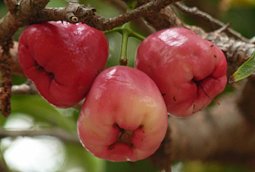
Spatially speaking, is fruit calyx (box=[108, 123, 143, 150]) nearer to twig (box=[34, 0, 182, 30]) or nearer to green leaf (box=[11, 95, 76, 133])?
twig (box=[34, 0, 182, 30])

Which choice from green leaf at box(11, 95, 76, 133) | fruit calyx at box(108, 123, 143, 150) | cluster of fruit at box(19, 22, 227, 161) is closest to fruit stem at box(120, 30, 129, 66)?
cluster of fruit at box(19, 22, 227, 161)

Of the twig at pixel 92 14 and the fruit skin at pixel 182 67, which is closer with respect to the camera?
the twig at pixel 92 14

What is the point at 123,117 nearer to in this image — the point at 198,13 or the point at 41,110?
the point at 198,13

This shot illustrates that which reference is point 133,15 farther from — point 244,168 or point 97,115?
point 244,168

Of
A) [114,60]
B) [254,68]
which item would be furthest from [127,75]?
[114,60]

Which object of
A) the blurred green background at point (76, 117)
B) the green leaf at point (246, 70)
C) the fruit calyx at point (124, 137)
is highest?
the green leaf at point (246, 70)

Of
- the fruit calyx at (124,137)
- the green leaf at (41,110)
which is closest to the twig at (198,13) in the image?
the fruit calyx at (124,137)

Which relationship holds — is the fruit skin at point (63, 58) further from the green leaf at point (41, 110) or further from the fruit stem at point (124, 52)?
the green leaf at point (41, 110)
